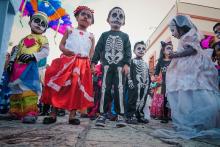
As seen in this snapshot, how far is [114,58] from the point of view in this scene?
4043 millimetres

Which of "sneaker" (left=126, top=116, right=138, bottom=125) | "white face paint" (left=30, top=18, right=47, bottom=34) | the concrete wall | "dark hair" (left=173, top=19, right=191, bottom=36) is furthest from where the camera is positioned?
"sneaker" (left=126, top=116, right=138, bottom=125)

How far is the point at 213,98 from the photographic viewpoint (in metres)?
3.14

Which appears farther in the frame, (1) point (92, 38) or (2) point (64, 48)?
(1) point (92, 38)

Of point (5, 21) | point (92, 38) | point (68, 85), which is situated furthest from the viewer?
point (92, 38)

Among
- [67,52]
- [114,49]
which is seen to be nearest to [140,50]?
[114,49]

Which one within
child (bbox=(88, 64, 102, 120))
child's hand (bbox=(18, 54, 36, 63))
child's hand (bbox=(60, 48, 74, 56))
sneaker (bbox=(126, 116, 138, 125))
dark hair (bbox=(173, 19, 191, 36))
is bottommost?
sneaker (bbox=(126, 116, 138, 125))

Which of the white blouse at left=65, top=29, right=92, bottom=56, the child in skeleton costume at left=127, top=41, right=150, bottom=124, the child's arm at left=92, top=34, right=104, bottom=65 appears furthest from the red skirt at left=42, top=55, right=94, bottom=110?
the child in skeleton costume at left=127, top=41, right=150, bottom=124

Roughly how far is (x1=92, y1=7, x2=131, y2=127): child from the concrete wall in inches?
60.4

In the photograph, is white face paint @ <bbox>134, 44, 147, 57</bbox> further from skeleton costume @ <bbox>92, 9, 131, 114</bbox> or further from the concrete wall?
the concrete wall

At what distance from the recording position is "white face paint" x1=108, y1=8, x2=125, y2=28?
423cm

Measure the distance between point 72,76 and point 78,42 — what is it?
24.7 inches

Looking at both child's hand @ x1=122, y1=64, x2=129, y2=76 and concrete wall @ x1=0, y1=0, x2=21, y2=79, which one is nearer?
concrete wall @ x1=0, y1=0, x2=21, y2=79

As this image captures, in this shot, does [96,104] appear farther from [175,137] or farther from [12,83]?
[175,137]

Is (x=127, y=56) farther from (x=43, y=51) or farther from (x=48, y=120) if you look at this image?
(x=48, y=120)
